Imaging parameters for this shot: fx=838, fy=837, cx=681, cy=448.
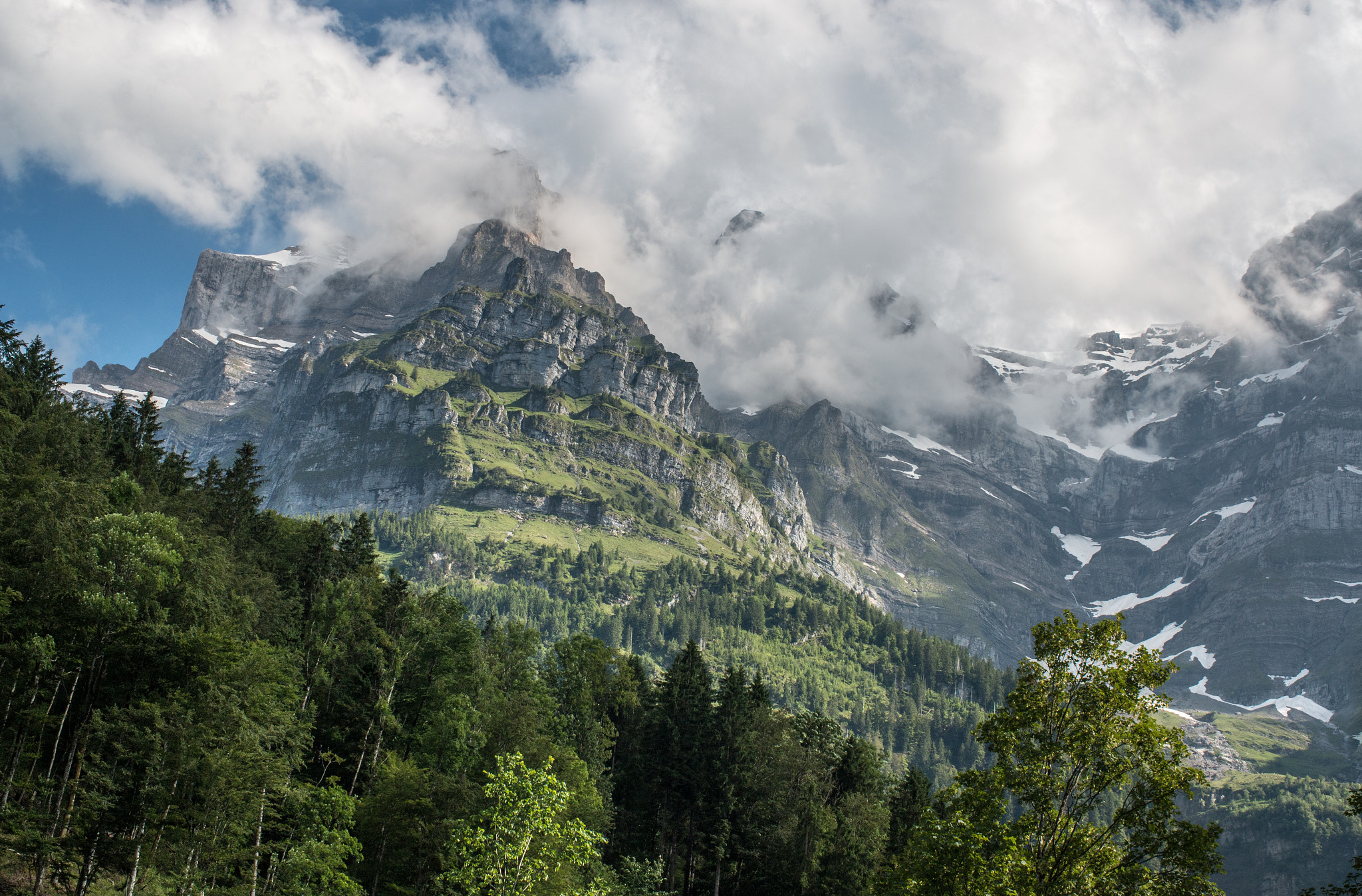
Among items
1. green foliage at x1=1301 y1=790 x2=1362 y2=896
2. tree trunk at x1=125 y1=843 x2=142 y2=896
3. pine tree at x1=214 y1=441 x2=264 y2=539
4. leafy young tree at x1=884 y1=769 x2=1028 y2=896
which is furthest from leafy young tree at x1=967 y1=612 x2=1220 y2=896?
pine tree at x1=214 y1=441 x2=264 y2=539

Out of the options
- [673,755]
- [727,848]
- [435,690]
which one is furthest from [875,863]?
[435,690]

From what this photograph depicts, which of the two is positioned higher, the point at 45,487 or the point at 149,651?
the point at 45,487

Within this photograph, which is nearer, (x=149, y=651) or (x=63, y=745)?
(x=149, y=651)

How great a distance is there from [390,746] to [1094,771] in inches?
1863

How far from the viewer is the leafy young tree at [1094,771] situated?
22203 mm

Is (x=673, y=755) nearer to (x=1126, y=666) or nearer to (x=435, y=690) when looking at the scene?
(x=435, y=690)

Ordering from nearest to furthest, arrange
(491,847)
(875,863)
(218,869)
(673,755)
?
(491,847) < (218,869) < (875,863) < (673,755)

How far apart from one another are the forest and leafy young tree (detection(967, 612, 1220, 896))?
0.09 m

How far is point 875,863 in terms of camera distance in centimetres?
6266

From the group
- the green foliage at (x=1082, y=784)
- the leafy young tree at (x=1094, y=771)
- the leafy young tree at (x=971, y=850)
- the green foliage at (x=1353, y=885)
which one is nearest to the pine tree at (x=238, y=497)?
the leafy young tree at (x=971, y=850)

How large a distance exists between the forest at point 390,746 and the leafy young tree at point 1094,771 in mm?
87

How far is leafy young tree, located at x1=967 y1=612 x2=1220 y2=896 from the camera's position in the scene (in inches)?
874

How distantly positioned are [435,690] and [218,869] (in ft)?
71.9

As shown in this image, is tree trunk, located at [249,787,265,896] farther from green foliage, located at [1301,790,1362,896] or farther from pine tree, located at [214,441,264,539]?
pine tree, located at [214,441,264,539]
